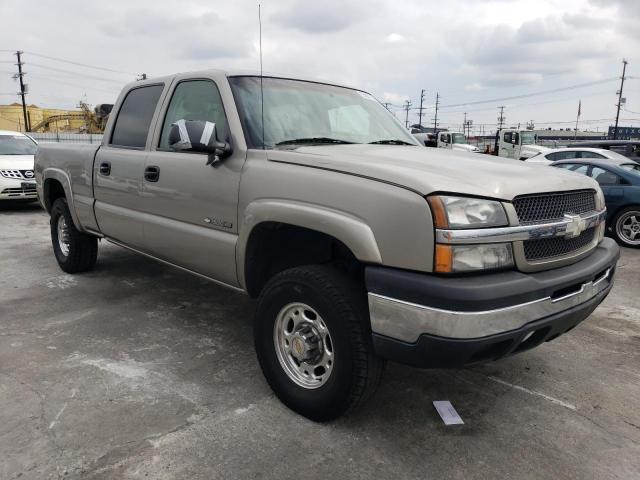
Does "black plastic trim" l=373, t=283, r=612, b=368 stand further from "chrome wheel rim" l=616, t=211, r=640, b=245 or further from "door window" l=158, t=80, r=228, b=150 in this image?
"chrome wheel rim" l=616, t=211, r=640, b=245

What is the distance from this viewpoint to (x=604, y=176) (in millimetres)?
8375

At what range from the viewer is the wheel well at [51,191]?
18.2ft

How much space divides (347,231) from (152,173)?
2.00 metres

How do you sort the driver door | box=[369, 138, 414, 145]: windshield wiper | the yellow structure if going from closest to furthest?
the driver door < box=[369, 138, 414, 145]: windshield wiper < the yellow structure

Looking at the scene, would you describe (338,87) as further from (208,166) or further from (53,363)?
(53,363)

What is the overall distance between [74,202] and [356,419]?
3.67 meters

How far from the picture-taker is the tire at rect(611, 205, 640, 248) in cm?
792

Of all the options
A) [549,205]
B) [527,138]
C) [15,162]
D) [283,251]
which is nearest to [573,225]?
[549,205]

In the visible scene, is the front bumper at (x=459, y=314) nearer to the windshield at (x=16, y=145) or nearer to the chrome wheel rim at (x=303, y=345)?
the chrome wheel rim at (x=303, y=345)

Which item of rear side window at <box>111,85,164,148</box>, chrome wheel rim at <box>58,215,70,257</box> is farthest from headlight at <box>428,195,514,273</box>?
chrome wheel rim at <box>58,215,70,257</box>

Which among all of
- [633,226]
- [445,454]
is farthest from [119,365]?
[633,226]

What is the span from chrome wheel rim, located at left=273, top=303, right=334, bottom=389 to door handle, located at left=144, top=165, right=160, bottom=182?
62.2 inches

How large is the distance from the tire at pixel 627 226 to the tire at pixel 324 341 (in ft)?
23.4

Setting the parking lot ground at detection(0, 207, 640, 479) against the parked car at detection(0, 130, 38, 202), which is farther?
the parked car at detection(0, 130, 38, 202)
